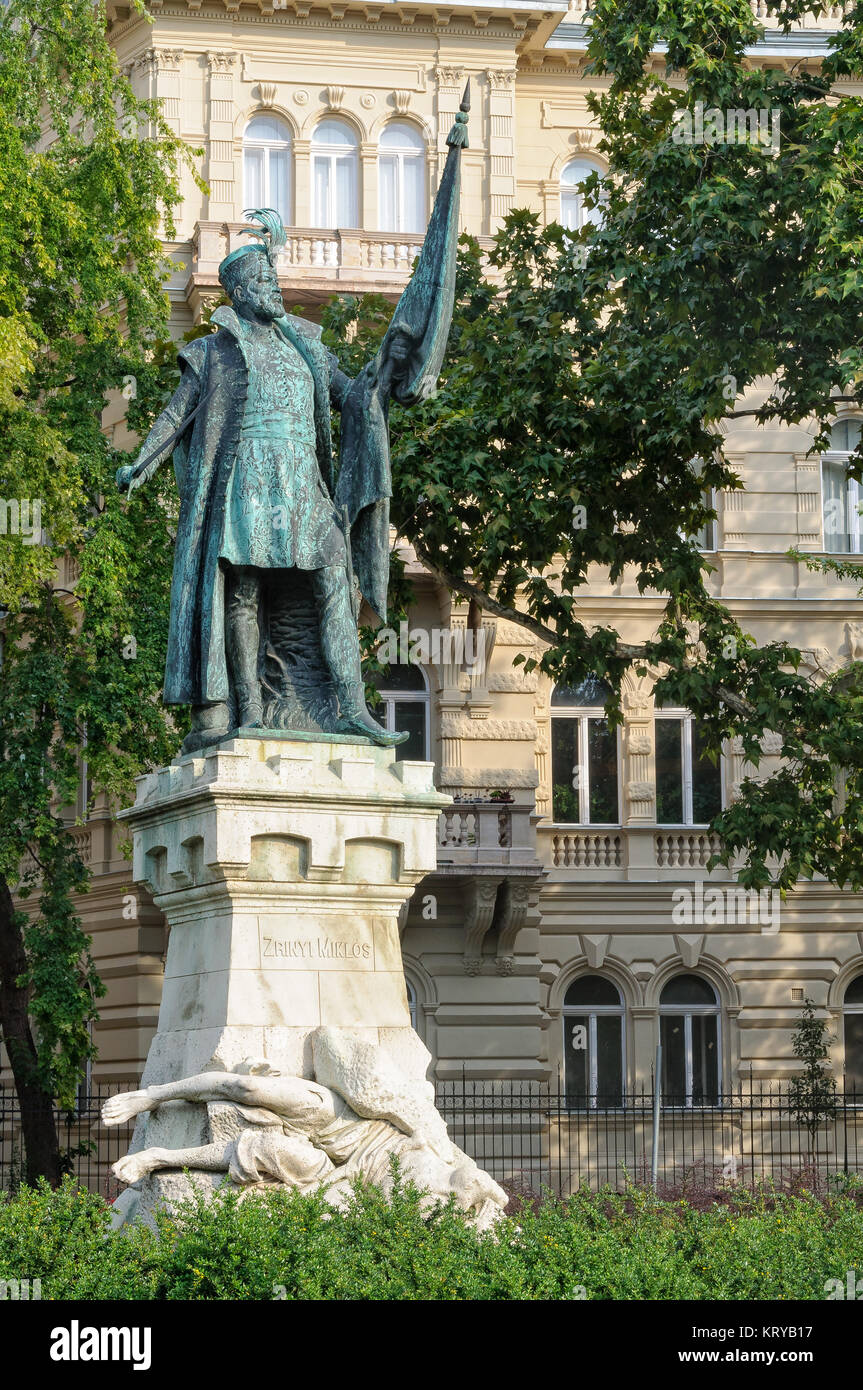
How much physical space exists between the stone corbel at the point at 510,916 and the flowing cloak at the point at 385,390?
58.9ft

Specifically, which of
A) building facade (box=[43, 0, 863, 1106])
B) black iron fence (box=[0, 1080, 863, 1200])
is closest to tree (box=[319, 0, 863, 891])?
building facade (box=[43, 0, 863, 1106])

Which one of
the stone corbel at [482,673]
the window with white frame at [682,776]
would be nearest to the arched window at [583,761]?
the window with white frame at [682,776]

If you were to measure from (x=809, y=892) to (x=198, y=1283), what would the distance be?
78.2 ft

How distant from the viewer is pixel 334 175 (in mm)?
30188

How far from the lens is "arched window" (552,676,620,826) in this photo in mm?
30047

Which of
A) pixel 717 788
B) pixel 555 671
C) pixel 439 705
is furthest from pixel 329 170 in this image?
pixel 555 671

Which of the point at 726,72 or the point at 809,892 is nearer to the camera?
the point at 726,72

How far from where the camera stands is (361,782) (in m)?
9.02

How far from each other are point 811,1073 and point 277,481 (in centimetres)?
2141

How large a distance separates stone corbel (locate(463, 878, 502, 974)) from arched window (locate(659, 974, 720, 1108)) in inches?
128

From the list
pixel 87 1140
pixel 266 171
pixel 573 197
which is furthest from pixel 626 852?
pixel 266 171

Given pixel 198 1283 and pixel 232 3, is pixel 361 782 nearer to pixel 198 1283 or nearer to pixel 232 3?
pixel 198 1283

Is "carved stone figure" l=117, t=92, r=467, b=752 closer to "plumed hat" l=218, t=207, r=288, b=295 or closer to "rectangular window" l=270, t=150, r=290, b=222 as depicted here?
"plumed hat" l=218, t=207, r=288, b=295

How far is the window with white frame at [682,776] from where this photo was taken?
3027 centimetres
